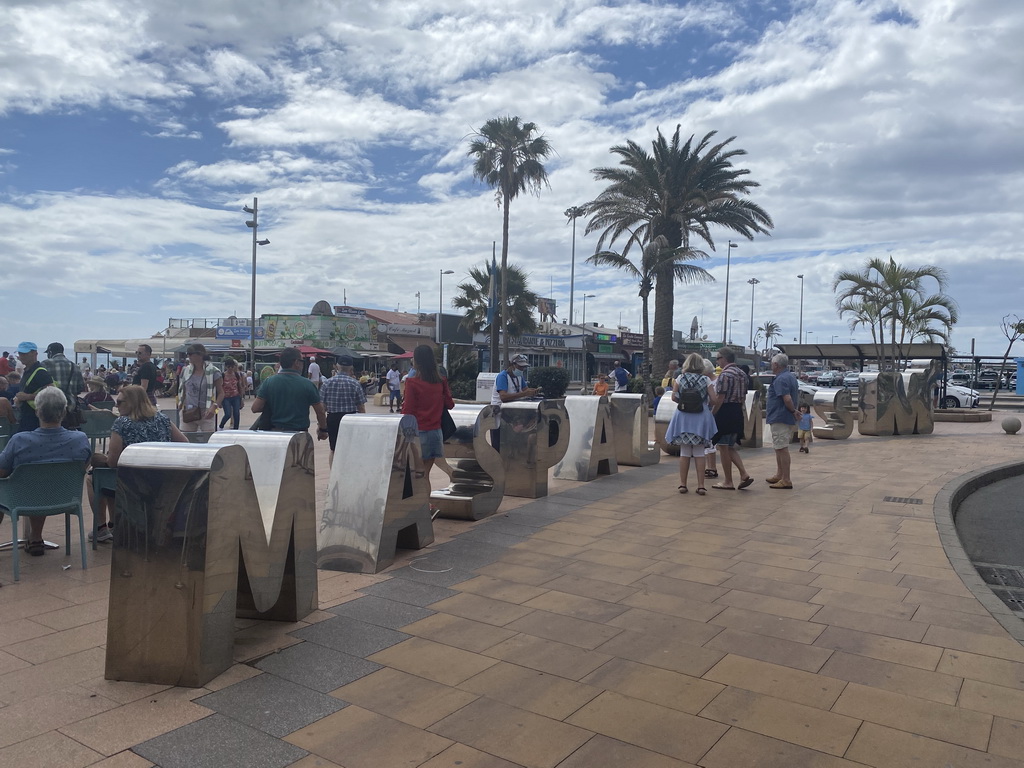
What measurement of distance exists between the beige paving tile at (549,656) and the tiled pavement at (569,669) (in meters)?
0.02

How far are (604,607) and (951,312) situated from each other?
2423 centimetres

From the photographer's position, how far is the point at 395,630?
4605 millimetres

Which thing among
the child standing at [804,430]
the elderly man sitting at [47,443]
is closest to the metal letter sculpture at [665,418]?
the child standing at [804,430]

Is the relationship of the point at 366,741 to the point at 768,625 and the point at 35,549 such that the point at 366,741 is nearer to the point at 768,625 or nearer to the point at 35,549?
the point at 768,625

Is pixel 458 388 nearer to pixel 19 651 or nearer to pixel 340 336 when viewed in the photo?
pixel 340 336

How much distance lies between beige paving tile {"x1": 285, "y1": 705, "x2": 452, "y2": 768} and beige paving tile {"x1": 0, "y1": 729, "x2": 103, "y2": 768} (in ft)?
2.60

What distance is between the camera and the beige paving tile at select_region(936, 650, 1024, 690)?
400 centimetres

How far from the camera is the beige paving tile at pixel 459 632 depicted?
4430 mm

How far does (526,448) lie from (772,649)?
4.79 metres

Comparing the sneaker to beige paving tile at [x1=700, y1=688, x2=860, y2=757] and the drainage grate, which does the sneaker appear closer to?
beige paving tile at [x1=700, y1=688, x2=860, y2=757]

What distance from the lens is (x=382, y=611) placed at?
4930 millimetres

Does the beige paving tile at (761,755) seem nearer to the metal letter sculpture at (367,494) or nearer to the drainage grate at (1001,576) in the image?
the metal letter sculpture at (367,494)

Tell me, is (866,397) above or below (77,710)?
above

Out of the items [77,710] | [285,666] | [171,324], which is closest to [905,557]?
[285,666]
